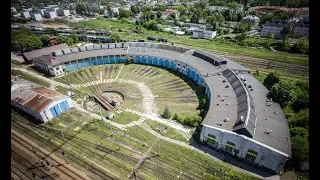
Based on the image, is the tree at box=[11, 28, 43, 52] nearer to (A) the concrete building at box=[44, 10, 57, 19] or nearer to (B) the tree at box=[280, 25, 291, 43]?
(A) the concrete building at box=[44, 10, 57, 19]

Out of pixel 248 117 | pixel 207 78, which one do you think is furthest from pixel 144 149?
pixel 207 78

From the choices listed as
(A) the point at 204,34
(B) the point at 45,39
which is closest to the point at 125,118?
(B) the point at 45,39

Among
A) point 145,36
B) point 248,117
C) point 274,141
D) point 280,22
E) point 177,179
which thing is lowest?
point 177,179

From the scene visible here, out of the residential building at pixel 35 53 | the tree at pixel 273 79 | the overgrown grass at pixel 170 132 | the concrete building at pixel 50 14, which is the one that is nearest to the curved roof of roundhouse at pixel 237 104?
the tree at pixel 273 79

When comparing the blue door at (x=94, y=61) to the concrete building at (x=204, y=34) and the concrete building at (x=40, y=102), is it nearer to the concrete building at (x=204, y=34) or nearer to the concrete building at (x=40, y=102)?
the concrete building at (x=40, y=102)

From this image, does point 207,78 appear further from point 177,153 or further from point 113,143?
point 113,143

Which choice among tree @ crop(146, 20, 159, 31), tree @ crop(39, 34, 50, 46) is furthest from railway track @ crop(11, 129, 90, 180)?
tree @ crop(146, 20, 159, 31)

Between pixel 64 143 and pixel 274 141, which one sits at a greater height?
pixel 274 141
